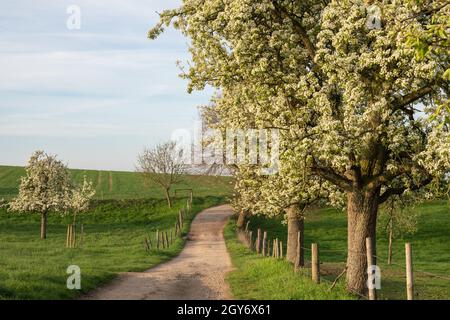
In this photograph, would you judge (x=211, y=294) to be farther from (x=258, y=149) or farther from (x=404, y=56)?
(x=404, y=56)

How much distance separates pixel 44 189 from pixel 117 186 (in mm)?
48723

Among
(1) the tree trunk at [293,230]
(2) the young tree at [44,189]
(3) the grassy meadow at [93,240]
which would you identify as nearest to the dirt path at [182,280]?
(3) the grassy meadow at [93,240]

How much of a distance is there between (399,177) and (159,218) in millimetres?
52639

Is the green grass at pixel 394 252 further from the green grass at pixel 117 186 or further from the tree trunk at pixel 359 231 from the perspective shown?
the green grass at pixel 117 186

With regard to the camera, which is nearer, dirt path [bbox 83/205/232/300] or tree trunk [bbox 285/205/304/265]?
dirt path [bbox 83/205/232/300]

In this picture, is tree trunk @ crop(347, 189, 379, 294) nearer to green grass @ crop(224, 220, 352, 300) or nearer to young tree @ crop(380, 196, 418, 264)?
green grass @ crop(224, 220, 352, 300)

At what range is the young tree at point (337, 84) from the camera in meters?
19.6

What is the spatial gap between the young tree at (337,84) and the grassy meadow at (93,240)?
10886 mm

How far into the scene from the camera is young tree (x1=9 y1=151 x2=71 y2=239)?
6034cm

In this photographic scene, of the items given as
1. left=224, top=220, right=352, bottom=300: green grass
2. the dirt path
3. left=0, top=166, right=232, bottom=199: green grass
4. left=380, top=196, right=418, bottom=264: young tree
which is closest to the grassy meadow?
left=0, top=166, right=232, bottom=199: green grass

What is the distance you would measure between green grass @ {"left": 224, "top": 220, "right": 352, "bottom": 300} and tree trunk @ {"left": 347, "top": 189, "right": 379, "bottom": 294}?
7.02ft

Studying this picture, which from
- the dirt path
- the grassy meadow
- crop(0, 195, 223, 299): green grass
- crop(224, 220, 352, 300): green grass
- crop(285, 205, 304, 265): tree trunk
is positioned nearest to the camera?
crop(224, 220, 352, 300): green grass

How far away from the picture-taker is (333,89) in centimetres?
2155

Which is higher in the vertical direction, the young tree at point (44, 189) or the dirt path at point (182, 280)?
the young tree at point (44, 189)
